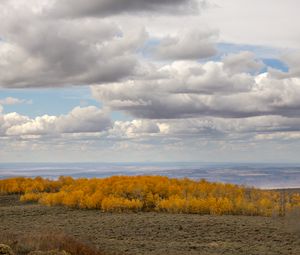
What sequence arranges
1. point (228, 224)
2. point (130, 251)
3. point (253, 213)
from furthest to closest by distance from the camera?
point (253, 213) → point (228, 224) → point (130, 251)

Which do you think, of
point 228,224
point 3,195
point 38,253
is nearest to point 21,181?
point 3,195

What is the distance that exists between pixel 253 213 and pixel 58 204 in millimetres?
26239

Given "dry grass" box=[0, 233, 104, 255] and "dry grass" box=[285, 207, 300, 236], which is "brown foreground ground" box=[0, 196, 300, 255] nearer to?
"dry grass" box=[285, 207, 300, 236]

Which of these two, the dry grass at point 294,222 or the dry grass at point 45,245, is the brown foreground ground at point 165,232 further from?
the dry grass at point 45,245

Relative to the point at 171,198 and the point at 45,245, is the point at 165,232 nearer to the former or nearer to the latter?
the point at 45,245

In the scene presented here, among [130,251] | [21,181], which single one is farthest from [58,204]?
[130,251]

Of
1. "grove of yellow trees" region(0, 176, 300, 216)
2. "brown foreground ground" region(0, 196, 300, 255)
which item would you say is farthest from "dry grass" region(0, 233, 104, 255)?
"grove of yellow trees" region(0, 176, 300, 216)

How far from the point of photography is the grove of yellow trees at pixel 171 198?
192 ft

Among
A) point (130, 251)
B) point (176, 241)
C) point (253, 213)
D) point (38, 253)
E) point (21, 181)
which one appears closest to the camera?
point (38, 253)

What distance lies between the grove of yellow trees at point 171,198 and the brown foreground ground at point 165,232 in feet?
26.9

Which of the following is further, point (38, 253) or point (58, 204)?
point (58, 204)

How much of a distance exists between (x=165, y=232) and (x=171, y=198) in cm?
Answer: 2265

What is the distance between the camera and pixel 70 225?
144 ft

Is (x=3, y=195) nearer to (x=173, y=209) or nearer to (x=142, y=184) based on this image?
(x=142, y=184)
